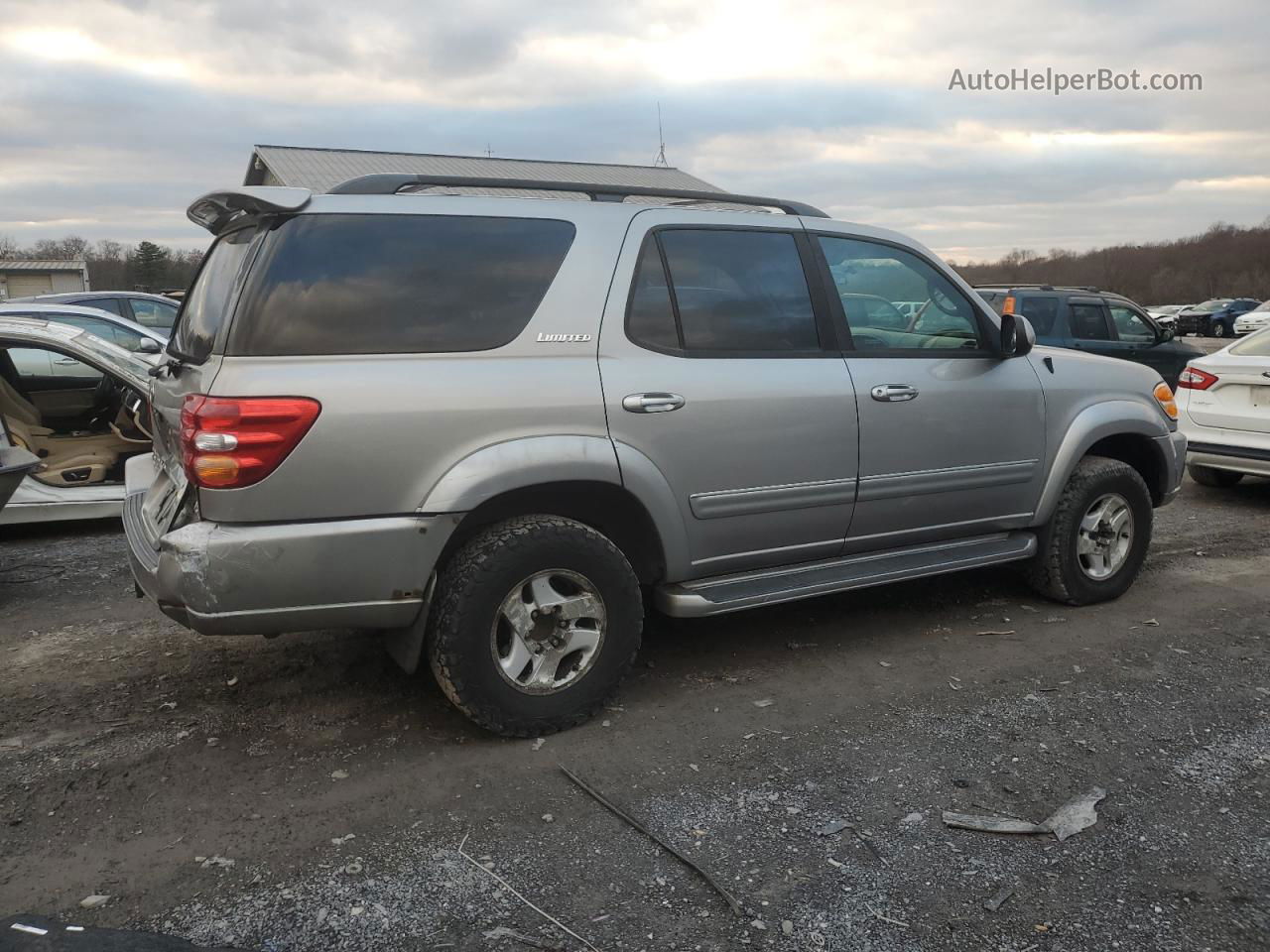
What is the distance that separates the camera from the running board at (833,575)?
3.81 m

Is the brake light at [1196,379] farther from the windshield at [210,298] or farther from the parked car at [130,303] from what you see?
the parked car at [130,303]

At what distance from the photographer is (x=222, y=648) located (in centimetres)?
440

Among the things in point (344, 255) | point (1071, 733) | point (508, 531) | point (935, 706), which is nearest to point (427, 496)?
point (508, 531)

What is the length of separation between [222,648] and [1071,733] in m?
3.55

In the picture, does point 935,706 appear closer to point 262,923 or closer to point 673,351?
point 673,351

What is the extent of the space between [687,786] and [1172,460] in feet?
11.6

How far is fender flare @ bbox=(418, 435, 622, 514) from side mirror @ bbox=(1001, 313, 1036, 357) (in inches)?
84.6

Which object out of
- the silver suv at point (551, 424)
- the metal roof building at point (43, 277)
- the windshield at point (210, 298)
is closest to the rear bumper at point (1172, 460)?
the silver suv at point (551, 424)

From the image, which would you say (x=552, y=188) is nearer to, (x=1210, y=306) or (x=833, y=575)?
(x=833, y=575)

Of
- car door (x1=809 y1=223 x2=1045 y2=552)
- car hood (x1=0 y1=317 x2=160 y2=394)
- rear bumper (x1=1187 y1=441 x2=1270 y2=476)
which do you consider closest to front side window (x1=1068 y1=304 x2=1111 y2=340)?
rear bumper (x1=1187 y1=441 x2=1270 y2=476)

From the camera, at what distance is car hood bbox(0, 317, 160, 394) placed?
245 inches

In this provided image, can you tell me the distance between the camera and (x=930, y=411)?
4.30 metres

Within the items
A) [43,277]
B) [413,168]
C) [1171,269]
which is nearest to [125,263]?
[43,277]

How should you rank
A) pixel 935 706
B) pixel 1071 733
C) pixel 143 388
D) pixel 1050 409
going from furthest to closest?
pixel 143 388, pixel 1050 409, pixel 935 706, pixel 1071 733
